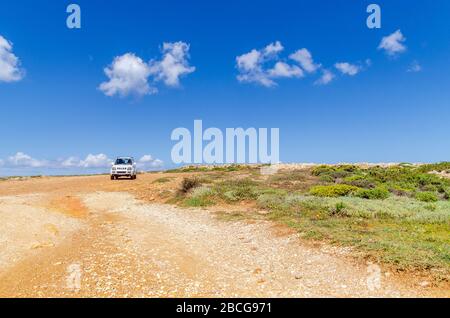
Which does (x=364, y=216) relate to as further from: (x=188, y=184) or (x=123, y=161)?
(x=123, y=161)

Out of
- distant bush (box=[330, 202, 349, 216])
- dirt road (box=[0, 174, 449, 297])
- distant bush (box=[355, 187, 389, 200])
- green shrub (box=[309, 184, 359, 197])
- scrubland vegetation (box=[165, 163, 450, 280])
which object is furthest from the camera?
green shrub (box=[309, 184, 359, 197])

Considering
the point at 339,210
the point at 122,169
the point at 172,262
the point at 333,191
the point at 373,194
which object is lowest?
the point at 172,262

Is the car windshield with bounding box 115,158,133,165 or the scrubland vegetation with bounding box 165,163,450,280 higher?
the car windshield with bounding box 115,158,133,165

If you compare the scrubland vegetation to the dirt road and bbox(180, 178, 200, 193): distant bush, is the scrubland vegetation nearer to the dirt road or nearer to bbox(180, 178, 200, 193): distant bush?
bbox(180, 178, 200, 193): distant bush

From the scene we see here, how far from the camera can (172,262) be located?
9.88m

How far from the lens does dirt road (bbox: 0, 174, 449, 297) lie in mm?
7867

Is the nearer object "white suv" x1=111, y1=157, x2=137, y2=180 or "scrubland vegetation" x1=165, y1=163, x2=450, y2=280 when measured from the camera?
"scrubland vegetation" x1=165, y1=163, x2=450, y2=280

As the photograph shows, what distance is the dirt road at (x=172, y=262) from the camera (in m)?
7.87

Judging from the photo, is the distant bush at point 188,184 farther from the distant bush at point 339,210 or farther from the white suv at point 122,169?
the white suv at point 122,169

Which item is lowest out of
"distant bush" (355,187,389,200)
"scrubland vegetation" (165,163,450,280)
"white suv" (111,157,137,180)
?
"scrubland vegetation" (165,163,450,280)

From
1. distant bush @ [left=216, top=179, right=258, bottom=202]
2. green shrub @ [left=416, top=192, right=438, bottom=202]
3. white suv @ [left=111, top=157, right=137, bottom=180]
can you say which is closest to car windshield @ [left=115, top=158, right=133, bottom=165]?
white suv @ [left=111, top=157, right=137, bottom=180]

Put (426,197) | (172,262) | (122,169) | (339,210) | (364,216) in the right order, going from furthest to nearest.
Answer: (122,169)
(426,197)
(339,210)
(364,216)
(172,262)

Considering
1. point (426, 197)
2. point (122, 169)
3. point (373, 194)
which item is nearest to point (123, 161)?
point (122, 169)
